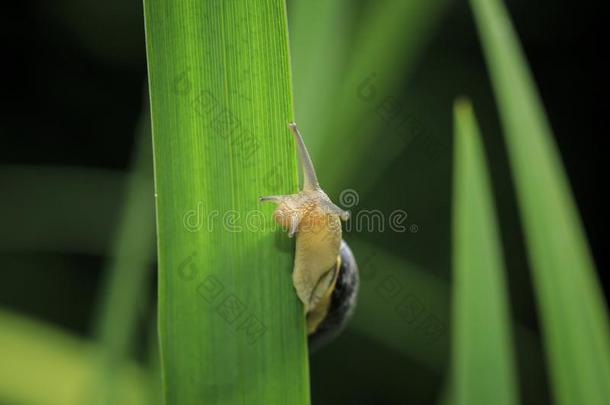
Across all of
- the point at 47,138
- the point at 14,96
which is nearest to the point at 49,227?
the point at 47,138

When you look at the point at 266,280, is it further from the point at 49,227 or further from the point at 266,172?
the point at 49,227

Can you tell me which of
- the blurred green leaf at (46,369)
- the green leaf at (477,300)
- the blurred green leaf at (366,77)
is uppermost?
the blurred green leaf at (366,77)

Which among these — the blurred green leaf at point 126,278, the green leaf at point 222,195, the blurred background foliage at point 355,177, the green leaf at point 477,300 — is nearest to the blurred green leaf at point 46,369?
the blurred background foliage at point 355,177

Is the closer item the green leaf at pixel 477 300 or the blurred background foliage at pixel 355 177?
the green leaf at pixel 477 300

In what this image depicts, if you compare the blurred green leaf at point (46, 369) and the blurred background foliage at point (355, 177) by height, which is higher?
the blurred background foliage at point (355, 177)

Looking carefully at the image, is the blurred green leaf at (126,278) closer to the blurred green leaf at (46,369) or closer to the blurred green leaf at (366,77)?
the blurred green leaf at (46,369)

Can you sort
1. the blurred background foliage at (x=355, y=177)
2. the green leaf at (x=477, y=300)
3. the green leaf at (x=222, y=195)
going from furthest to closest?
the blurred background foliage at (x=355, y=177) < the green leaf at (x=477, y=300) < the green leaf at (x=222, y=195)

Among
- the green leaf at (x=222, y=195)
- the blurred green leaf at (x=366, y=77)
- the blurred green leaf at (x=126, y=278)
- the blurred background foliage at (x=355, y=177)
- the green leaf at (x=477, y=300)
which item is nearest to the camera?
the green leaf at (x=222, y=195)

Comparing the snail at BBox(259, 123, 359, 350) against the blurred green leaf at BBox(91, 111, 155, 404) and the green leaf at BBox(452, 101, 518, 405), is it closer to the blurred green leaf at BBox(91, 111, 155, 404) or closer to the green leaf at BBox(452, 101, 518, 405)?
the green leaf at BBox(452, 101, 518, 405)
